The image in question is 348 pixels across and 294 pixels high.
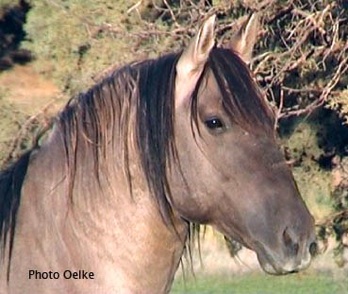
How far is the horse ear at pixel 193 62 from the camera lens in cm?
332

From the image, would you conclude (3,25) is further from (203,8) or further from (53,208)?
(53,208)

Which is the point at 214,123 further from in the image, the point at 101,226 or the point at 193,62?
the point at 101,226

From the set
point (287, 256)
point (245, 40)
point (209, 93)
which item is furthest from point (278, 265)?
point (245, 40)

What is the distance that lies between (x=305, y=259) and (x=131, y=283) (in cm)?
A: 52

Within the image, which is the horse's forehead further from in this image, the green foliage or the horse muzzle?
the green foliage

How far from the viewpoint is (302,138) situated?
1034 cm

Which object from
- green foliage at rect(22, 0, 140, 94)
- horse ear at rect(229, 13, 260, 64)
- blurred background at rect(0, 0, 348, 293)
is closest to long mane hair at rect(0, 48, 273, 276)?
horse ear at rect(229, 13, 260, 64)

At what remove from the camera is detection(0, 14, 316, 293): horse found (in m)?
3.25

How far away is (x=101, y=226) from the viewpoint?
330 centimetres

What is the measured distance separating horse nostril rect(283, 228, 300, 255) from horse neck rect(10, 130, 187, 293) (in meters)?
0.35

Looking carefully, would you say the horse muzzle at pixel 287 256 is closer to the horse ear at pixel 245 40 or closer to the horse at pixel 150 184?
the horse at pixel 150 184

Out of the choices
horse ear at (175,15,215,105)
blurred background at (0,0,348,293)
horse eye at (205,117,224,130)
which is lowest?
blurred background at (0,0,348,293)

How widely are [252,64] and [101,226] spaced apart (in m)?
5.25

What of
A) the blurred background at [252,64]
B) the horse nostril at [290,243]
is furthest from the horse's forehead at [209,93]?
the blurred background at [252,64]
